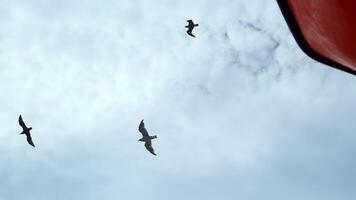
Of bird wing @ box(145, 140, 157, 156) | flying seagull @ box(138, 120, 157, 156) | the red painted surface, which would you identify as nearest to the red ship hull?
the red painted surface

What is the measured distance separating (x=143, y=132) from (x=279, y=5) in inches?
932

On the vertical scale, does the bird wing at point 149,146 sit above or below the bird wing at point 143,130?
below

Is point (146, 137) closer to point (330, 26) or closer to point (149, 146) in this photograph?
point (149, 146)

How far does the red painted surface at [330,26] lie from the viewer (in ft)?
3.45

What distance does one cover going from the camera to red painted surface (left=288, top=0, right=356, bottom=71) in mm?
1052

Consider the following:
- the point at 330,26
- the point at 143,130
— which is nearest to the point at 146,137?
the point at 143,130

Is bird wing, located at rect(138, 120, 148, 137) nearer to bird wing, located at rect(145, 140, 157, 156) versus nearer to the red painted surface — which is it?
bird wing, located at rect(145, 140, 157, 156)

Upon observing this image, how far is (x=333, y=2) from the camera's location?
3.80ft

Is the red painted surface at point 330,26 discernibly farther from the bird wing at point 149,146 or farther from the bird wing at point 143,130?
the bird wing at point 143,130

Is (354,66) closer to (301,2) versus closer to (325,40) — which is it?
(325,40)

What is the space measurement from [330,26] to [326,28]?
0.02 m

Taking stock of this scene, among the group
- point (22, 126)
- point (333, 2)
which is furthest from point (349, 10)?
point (22, 126)

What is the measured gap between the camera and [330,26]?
3.75ft

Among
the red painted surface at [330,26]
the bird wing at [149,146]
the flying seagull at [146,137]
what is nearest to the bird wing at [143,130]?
the flying seagull at [146,137]
